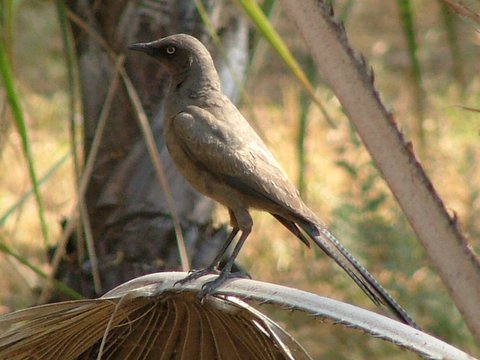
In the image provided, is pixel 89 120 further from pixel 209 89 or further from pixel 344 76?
pixel 344 76

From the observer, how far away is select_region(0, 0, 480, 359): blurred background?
3640 millimetres

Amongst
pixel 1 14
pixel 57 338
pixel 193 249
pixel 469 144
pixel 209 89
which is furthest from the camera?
pixel 469 144

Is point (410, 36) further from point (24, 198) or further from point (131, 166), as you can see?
point (24, 198)

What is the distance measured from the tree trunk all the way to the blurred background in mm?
150

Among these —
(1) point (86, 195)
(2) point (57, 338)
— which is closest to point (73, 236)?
(1) point (86, 195)

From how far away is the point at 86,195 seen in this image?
2.71 meters

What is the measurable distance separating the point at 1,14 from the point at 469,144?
3.43m

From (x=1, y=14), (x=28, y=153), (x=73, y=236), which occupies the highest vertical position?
(x=1, y=14)

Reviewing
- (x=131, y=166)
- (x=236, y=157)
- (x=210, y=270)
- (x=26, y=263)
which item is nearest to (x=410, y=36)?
(x=236, y=157)

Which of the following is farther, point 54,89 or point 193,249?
point 54,89

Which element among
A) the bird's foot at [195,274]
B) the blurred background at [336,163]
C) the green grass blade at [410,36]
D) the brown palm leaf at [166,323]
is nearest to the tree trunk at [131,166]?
the blurred background at [336,163]

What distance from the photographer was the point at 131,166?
103 inches

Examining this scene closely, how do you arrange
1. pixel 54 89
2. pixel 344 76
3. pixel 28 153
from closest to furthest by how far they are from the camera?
pixel 344 76 → pixel 28 153 → pixel 54 89

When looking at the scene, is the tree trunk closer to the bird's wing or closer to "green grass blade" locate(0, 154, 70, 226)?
"green grass blade" locate(0, 154, 70, 226)
